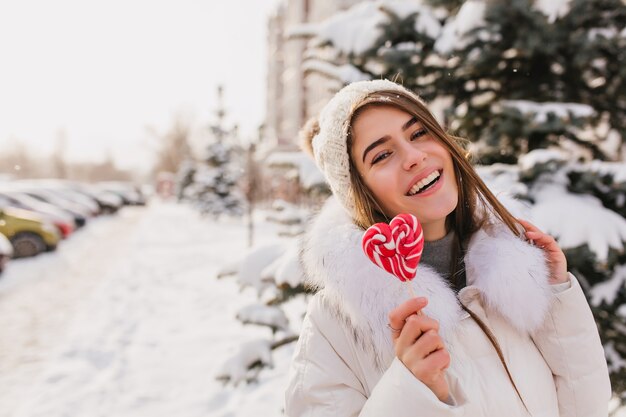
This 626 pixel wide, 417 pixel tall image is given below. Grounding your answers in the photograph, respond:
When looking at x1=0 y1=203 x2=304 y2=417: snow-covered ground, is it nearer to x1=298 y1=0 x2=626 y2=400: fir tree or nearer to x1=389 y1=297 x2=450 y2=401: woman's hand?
x1=298 y1=0 x2=626 y2=400: fir tree

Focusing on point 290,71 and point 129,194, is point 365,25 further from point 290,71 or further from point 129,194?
point 129,194

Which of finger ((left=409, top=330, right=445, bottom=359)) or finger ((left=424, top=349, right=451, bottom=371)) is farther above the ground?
finger ((left=409, top=330, right=445, bottom=359))

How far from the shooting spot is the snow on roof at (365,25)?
3.12 metres

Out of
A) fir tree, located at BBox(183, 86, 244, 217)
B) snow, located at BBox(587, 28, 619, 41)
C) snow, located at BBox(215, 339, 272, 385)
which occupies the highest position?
snow, located at BBox(587, 28, 619, 41)

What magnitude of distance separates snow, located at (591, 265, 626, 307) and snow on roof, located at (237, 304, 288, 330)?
6.39 ft

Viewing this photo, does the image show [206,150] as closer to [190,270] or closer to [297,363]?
[190,270]

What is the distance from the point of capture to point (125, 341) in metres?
5.54

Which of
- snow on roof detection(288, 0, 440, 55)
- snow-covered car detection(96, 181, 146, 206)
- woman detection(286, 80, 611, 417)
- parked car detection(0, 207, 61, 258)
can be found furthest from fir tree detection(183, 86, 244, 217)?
woman detection(286, 80, 611, 417)

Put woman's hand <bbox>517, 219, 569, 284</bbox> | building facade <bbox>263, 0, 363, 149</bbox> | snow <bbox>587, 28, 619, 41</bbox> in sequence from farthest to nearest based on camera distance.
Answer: building facade <bbox>263, 0, 363, 149</bbox>, snow <bbox>587, 28, 619, 41</bbox>, woman's hand <bbox>517, 219, 569, 284</bbox>

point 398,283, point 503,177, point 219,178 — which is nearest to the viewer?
point 398,283

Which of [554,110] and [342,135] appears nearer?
[342,135]

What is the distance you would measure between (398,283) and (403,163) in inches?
14.3

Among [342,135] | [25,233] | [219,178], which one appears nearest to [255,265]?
[342,135]

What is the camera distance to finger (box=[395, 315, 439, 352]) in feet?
3.61
